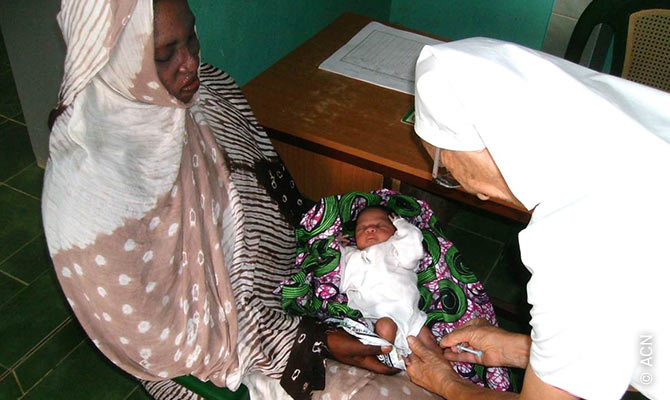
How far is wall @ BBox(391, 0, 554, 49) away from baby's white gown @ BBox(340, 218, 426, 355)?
1706 mm

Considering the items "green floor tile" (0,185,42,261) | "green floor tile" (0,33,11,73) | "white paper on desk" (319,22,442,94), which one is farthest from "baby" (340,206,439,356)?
"green floor tile" (0,33,11,73)

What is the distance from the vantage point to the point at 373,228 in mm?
1885

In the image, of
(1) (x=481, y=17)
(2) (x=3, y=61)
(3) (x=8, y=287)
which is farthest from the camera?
(2) (x=3, y=61)

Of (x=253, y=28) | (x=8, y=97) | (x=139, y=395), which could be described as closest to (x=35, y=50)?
(x=253, y=28)

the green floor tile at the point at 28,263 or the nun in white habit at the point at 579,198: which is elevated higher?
the nun in white habit at the point at 579,198

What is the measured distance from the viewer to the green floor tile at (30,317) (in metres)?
2.34

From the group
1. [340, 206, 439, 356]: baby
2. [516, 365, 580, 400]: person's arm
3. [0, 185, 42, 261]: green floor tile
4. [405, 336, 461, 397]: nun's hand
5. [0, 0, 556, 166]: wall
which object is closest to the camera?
[516, 365, 580, 400]: person's arm

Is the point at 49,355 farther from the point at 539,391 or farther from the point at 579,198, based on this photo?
the point at 579,198

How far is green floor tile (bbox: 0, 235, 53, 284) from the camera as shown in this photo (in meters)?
2.62

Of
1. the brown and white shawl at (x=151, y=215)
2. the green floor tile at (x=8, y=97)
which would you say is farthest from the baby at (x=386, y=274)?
the green floor tile at (x=8, y=97)

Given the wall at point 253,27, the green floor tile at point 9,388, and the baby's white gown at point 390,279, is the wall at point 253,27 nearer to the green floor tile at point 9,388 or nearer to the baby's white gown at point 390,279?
the baby's white gown at point 390,279

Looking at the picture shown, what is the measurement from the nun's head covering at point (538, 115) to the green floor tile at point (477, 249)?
1705mm

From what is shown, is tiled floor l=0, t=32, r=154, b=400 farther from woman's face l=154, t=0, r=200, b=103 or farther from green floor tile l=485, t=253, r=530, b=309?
green floor tile l=485, t=253, r=530, b=309

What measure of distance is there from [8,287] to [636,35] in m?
2.65
